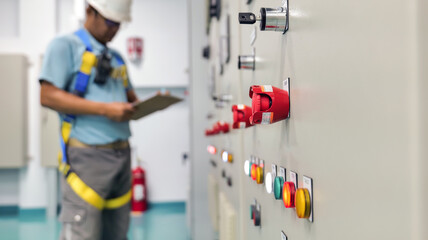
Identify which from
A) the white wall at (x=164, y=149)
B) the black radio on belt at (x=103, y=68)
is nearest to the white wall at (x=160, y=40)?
the white wall at (x=164, y=149)

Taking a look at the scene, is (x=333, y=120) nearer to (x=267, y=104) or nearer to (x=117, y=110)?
(x=267, y=104)

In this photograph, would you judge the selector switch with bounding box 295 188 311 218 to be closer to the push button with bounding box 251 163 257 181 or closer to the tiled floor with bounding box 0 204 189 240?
the push button with bounding box 251 163 257 181

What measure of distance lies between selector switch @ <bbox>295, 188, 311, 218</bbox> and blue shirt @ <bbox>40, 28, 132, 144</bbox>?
1188 mm

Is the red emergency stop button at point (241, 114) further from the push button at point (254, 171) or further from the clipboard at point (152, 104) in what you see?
the clipboard at point (152, 104)

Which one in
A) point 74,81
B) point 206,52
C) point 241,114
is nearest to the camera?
point 241,114

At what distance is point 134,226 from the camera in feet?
11.6

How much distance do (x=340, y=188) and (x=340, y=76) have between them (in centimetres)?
13

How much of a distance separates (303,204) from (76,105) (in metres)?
1.21

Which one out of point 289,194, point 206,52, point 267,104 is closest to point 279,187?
point 289,194

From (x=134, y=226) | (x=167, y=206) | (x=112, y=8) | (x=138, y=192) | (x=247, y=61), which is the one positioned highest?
(x=112, y=8)

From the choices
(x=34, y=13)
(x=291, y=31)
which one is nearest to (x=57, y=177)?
(x=34, y=13)

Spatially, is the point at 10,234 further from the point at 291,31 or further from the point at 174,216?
the point at 291,31

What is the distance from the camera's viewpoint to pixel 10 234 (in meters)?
3.37

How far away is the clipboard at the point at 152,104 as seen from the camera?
1.48 meters
